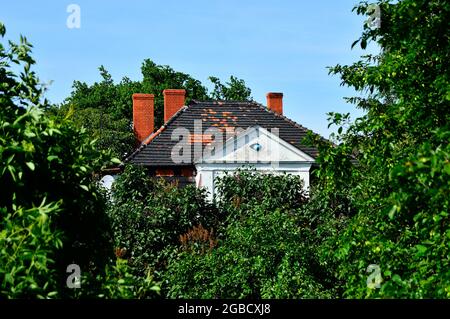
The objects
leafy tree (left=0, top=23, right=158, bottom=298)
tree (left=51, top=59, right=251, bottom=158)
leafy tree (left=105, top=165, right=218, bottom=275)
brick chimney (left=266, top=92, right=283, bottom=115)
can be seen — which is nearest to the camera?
leafy tree (left=0, top=23, right=158, bottom=298)

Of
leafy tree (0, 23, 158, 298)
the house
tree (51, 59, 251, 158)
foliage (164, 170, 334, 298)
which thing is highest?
tree (51, 59, 251, 158)

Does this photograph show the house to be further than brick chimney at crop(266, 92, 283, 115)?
No

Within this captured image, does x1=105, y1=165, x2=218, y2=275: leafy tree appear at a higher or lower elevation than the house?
lower

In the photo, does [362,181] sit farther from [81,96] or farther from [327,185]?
[81,96]

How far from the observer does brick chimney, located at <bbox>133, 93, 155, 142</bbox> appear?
132 feet

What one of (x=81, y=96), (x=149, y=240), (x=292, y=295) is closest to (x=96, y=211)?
(x=292, y=295)

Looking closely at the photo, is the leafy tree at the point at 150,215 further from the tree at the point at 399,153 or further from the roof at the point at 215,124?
the roof at the point at 215,124

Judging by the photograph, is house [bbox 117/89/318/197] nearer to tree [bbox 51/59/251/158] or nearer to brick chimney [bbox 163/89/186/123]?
brick chimney [bbox 163/89/186/123]

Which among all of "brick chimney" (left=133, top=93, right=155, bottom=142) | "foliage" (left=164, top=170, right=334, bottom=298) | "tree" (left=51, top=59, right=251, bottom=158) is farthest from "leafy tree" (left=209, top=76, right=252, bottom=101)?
"foliage" (left=164, top=170, right=334, bottom=298)

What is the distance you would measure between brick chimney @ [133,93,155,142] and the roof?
6332mm

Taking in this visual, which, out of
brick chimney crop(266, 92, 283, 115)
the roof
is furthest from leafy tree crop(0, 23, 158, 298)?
brick chimney crop(266, 92, 283, 115)

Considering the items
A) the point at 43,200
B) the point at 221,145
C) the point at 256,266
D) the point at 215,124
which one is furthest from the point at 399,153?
the point at 215,124

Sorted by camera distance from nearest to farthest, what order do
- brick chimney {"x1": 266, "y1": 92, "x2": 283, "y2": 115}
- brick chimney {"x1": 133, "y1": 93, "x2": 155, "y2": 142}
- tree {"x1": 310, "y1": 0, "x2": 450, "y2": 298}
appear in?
1. tree {"x1": 310, "y1": 0, "x2": 450, "y2": 298}
2. brick chimney {"x1": 266, "y1": 92, "x2": 283, "y2": 115}
3. brick chimney {"x1": 133, "y1": 93, "x2": 155, "y2": 142}
